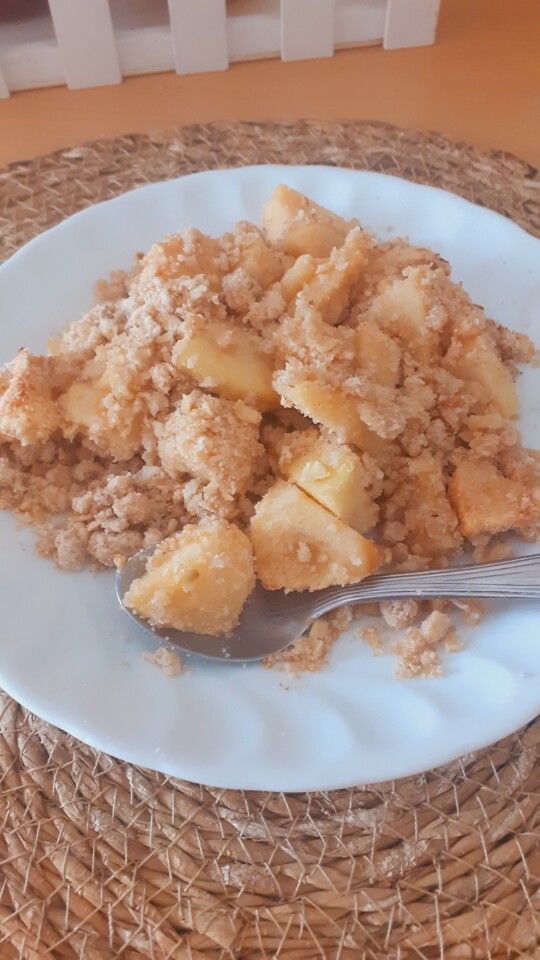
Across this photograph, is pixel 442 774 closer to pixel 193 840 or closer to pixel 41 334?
pixel 193 840

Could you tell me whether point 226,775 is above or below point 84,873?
above

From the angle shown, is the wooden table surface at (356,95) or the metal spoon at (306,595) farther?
the wooden table surface at (356,95)

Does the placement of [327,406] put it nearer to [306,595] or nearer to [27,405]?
[306,595]

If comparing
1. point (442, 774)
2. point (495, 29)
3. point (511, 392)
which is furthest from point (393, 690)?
point (495, 29)

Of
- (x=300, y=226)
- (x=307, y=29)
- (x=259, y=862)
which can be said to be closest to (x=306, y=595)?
(x=259, y=862)

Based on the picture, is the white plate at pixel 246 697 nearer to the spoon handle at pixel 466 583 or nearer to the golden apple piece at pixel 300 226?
the spoon handle at pixel 466 583

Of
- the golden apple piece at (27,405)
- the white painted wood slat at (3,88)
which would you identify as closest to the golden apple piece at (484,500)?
the golden apple piece at (27,405)
